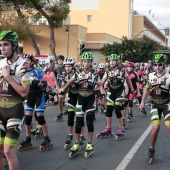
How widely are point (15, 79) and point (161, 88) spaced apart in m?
3.36

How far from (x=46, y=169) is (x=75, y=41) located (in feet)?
128

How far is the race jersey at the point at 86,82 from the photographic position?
8.27 meters

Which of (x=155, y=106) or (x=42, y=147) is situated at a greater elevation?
(x=155, y=106)

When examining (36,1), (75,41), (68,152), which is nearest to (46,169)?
(68,152)

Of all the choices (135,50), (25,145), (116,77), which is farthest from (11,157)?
(135,50)

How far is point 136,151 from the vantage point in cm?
832

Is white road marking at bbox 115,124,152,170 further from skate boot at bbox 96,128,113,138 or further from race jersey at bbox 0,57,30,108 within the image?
race jersey at bbox 0,57,30,108

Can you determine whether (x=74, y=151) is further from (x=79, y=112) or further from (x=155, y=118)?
(x=155, y=118)

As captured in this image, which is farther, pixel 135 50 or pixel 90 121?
pixel 135 50

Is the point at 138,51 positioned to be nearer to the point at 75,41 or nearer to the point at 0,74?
the point at 75,41

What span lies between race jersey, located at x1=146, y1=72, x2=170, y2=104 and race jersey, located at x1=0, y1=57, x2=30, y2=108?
3121mm

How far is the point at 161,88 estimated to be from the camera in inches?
297

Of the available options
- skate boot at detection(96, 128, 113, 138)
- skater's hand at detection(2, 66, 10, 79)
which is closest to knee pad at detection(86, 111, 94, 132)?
skate boot at detection(96, 128, 113, 138)

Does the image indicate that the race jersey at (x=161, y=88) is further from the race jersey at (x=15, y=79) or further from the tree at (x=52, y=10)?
the tree at (x=52, y=10)
